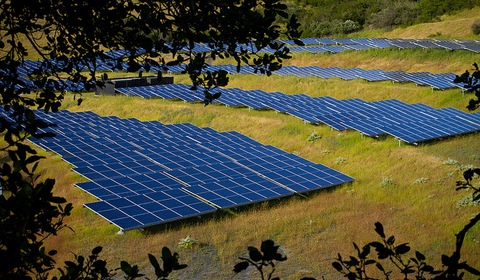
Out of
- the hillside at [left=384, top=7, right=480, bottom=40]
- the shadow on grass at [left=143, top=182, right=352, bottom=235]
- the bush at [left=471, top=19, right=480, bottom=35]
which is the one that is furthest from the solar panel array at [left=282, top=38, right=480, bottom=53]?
the shadow on grass at [left=143, top=182, right=352, bottom=235]

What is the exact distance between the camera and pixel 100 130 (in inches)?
1048

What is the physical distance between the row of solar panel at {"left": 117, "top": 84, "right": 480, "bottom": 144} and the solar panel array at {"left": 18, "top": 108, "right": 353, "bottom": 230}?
583 cm

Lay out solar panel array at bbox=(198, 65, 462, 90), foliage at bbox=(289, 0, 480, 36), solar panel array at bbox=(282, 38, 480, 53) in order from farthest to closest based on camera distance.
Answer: foliage at bbox=(289, 0, 480, 36) < solar panel array at bbox=(282, 38, 480, 53) < solar panel array at bbox=(198, 65, 462, 90)

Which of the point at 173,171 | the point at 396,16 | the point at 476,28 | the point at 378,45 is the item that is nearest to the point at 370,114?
the point at 173,171

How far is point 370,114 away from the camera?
3044 cm

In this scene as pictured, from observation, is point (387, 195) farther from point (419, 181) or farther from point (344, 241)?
point (344, 241)

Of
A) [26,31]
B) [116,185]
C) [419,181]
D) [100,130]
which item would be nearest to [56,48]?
[26,31]

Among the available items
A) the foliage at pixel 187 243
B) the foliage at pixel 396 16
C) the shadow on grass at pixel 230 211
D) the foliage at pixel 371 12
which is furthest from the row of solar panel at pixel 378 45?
the foliage at pixel 187 243

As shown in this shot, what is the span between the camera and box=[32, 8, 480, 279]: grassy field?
46.4ft

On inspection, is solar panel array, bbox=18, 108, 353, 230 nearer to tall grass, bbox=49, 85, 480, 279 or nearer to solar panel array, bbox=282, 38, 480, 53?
tall grass, bbox=49, 85, 480, 279

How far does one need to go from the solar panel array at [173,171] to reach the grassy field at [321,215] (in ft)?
1.44

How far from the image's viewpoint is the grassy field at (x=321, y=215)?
46.4 feet

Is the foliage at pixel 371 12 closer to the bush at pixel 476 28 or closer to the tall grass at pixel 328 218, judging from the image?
the bush at pixel 476 28

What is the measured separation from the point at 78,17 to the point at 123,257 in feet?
32.1
